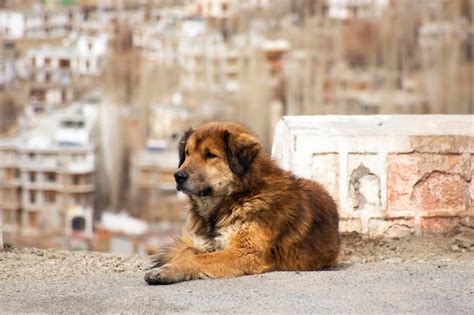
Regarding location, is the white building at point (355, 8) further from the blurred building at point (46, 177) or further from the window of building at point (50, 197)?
the window of building at point (50, 197)

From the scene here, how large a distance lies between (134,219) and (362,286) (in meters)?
67.4

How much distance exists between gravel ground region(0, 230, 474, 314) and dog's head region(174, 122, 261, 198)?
450 millimetres

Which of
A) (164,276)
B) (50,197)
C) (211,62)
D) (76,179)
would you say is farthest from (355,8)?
(164,276)

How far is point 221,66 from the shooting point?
3610 inches

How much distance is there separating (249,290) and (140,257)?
2.18 m

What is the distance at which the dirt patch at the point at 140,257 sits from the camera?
20.0 feet

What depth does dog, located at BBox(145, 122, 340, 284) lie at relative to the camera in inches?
214

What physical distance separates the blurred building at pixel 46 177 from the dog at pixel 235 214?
66254 mm

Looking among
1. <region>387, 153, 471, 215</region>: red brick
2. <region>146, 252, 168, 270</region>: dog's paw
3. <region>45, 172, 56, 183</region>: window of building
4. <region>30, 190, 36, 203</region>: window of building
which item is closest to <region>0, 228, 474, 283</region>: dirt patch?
<region>387, 153, 471, 215</region>: red brick

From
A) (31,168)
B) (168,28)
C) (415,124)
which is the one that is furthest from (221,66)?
(415,124)

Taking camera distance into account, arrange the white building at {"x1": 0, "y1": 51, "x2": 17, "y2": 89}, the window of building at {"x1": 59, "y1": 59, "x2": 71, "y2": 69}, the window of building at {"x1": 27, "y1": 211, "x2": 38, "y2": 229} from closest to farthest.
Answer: the window of building at {"x1": 27, "y1": 211, "x2": 38, "y2": 229}, the white building at {"x1": 0, "y1": 51, "x2": 17, "y2": 89}, the window of building at {"x1": 59, "y1": 59, "x2": 71, "y2": 69}

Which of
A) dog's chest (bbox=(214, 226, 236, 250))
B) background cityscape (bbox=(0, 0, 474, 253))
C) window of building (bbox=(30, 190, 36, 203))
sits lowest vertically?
window of building (bbox=(30, 190, 36, 203))

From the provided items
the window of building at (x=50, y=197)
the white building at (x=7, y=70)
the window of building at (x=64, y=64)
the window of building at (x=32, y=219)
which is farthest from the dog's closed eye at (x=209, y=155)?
the window of building at (x=64, y=64)

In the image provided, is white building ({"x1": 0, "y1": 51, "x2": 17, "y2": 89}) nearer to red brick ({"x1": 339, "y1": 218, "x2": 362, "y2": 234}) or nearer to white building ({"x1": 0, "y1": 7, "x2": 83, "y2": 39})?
white building ({"x1": 0, "y1": 7, "x2": 83, "y2": 39})
